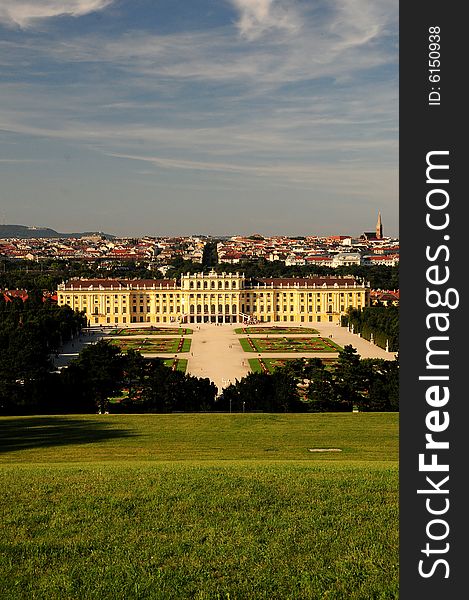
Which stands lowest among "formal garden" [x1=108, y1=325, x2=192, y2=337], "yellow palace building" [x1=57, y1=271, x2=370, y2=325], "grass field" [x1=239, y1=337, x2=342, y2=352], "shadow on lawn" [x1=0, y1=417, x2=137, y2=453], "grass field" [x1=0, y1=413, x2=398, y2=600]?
"shadow on lawn" [x1=0, y1=417, x2=137, y2=453]

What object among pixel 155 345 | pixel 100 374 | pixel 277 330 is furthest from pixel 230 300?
pixel 100 374

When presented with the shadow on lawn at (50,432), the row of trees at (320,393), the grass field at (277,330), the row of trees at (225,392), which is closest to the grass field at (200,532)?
the shadow on lawn at (50,432)

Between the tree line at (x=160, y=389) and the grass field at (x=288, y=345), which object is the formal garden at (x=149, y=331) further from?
the tree line at (x=160, y=389)

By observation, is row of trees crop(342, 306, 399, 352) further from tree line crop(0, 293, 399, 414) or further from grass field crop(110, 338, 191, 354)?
tree line crop(0, 293, 399, 414)

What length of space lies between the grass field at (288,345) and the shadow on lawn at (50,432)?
110ft

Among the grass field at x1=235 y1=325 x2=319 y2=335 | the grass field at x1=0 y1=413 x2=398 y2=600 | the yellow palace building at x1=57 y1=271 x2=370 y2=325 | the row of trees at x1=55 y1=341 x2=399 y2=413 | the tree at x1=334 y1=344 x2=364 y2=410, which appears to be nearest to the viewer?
the grass field at x1=0 y1=413 x2=398 y2=600

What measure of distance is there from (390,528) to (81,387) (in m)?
24.9

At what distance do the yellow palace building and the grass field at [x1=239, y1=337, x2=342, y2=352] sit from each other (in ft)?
67.2

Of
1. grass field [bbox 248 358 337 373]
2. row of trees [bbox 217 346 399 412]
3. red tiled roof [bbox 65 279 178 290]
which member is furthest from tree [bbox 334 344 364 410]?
red tiled roof [bbox 65 279 178 290]

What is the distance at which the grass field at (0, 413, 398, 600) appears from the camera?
288 inches

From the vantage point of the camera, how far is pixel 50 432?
23016 mm

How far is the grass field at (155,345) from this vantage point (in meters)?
58.2

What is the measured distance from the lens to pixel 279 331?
2908 inches

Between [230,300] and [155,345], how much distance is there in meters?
27.3
